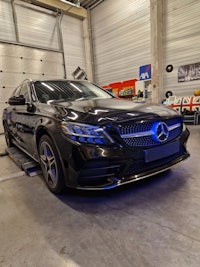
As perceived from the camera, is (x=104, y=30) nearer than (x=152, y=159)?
No

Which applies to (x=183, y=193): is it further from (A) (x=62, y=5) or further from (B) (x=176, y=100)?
(A) (x=62, y=5)

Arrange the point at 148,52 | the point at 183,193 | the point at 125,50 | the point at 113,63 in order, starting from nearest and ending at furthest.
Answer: the point at 183,193
the point at 148,52
the point at 125,50
the point at 113,63

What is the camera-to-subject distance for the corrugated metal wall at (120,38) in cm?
732

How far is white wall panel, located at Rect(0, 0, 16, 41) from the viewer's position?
6.95 meters

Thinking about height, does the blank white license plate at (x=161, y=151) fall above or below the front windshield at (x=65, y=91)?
below

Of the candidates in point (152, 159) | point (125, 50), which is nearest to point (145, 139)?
point (152, 159)

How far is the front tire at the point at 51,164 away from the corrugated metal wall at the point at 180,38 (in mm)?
6032

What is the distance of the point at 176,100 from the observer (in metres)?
5.79

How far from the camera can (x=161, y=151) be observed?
1.51m

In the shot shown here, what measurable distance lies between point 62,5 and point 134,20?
3.28 metres

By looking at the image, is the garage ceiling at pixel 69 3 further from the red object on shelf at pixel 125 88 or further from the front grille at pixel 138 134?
the front grille at pixel 138 134

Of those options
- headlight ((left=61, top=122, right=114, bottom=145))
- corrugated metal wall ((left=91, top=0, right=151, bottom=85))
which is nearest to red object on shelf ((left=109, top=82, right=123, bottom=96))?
corrugated metal wall ((left=91, top=0, right=151, bottom=85))

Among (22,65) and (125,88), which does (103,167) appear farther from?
(22,65)

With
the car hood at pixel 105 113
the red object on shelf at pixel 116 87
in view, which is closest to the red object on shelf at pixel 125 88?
the red object on shelf at pixel 116 87
